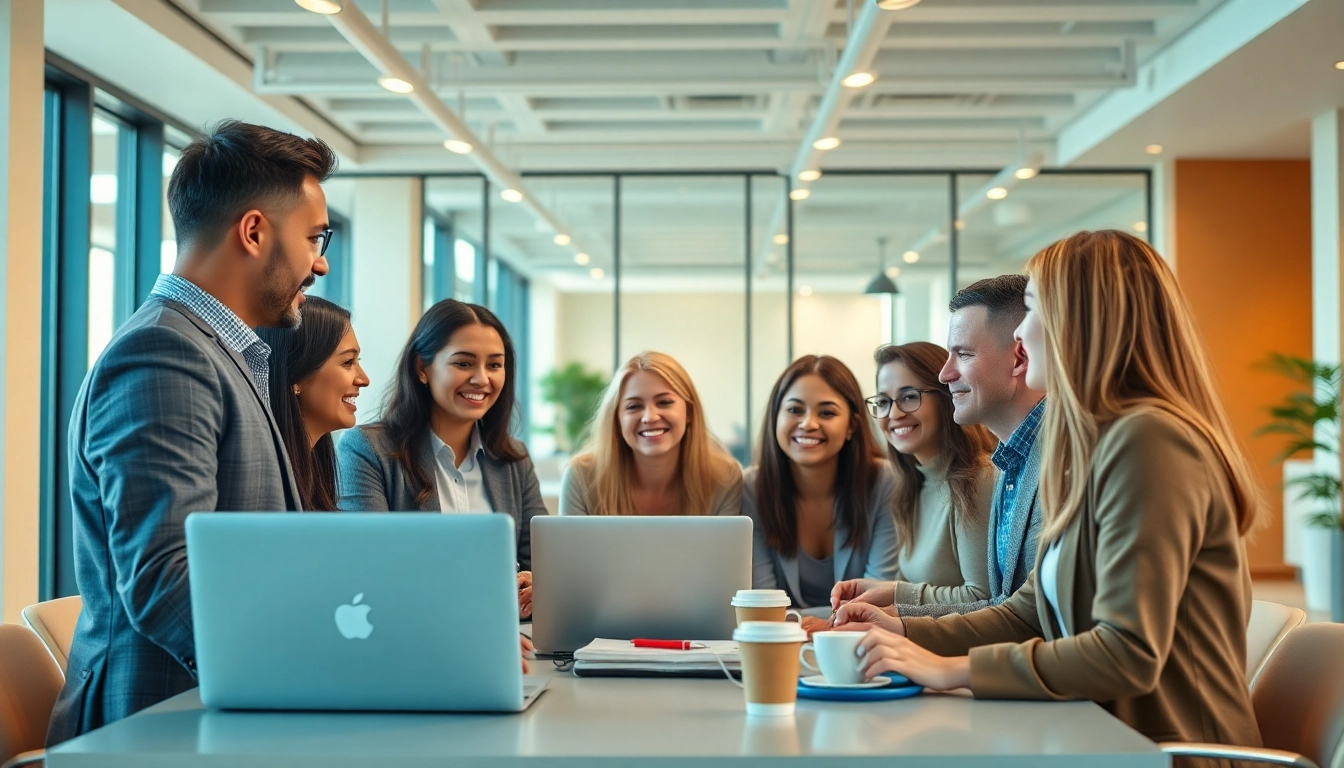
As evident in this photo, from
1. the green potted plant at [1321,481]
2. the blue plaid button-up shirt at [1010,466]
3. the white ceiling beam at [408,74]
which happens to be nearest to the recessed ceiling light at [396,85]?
the white ceiling beam at [408,74]

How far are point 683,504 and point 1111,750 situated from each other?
7.67 feet

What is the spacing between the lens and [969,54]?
6520 mm

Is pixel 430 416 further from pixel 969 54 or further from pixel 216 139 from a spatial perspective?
pixel 969 54

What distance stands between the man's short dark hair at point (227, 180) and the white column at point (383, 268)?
736cm

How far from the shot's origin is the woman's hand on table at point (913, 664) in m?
1.64

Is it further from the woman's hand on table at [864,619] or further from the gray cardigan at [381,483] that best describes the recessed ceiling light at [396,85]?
the woman's hand on table at [864,619]

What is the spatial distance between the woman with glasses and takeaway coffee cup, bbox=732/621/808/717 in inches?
55.3

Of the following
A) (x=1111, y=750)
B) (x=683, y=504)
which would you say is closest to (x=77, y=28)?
(x=683, y=504)

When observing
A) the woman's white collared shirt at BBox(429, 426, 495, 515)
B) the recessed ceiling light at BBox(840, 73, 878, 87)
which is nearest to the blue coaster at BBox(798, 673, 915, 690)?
the woman's white collared shirt at BBox(429, 426, 495, 515)

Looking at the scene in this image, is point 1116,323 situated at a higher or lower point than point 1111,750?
higher

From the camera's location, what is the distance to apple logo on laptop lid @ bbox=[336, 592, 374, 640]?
1.49 metres

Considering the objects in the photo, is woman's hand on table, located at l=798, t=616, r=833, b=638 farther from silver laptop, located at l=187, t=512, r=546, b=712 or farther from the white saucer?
silver laptop, located at l=187, t=512, r=546, b=712

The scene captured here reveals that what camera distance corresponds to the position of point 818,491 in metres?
3.56

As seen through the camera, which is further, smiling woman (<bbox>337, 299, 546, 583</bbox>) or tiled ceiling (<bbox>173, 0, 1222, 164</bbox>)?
tiled ceiling (<bbox>173, 0, 1222, 164</bbox>)
